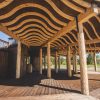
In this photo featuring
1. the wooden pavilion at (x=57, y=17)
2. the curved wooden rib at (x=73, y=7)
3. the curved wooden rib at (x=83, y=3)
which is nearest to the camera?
Result: the curved wooden rib at (x=83, y=3)

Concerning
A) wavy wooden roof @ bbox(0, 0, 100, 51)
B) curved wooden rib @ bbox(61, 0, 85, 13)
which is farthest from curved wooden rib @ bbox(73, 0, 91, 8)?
curved wooden rib @ bbox(61, 0, 85, 13)

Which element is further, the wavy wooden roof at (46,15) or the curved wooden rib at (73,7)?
the wavy wooden roof at (46,15)

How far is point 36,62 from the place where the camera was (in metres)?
31.0

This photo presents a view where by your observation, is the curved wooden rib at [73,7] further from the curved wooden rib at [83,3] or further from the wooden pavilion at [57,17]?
the curved wooden rib at [83,3]

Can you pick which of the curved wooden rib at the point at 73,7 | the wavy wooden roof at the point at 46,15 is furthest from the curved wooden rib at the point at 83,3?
the curved wooden rib at the point at 73,7

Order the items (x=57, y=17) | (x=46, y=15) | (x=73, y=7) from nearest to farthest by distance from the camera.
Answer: (x=73, y=7)
(x=57, y=17)
(x=46, y=15)

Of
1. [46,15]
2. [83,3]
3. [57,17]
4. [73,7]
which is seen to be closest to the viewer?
[83,3]

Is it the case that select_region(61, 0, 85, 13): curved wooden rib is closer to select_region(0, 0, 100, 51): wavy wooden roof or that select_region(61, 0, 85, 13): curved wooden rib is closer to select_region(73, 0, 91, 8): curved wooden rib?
select_region(0, 0, 100, 51): wavy wooden roof

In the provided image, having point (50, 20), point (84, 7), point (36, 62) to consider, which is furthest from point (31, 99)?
point (36, 62)

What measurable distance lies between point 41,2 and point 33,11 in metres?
1.49

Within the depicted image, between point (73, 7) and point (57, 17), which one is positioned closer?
point (73, 7)

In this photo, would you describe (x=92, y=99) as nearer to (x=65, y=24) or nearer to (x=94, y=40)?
(x=65, y=24)

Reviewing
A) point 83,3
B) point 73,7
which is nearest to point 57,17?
point 73,7

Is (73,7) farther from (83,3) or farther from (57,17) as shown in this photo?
(57,17)
